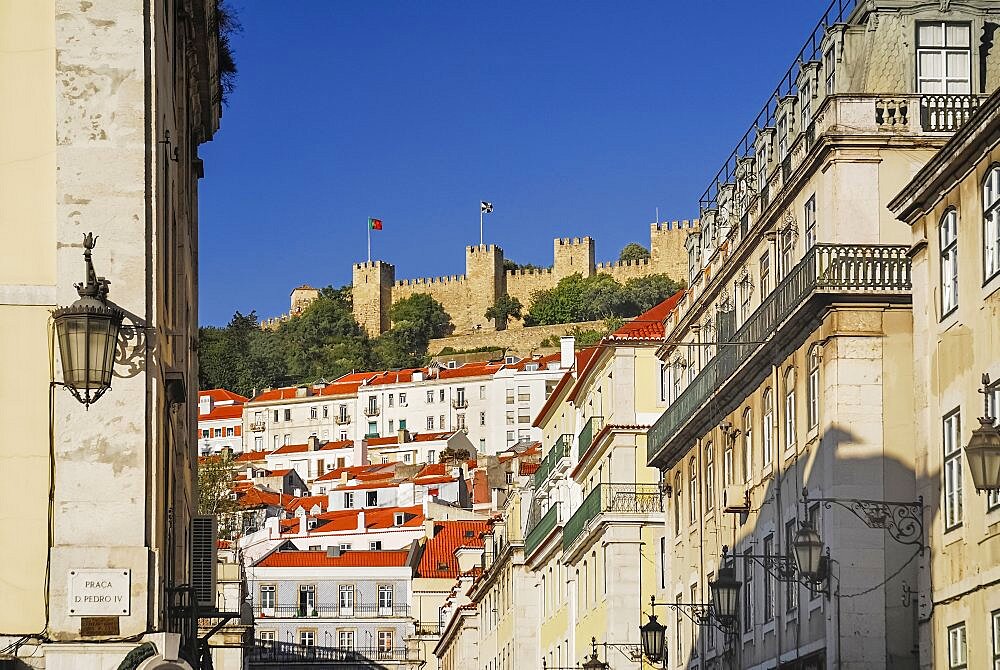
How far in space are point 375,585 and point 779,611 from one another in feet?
198

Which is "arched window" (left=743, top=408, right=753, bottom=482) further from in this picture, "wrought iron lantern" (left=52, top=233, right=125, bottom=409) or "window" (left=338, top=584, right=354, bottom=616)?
"window" (left=338, top=584, right=354, bottom=616)

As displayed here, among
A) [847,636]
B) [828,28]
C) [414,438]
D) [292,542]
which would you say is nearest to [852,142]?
[828,28]

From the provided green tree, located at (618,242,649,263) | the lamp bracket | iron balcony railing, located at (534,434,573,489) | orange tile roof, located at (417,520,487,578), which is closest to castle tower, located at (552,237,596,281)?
green tree, located at (618,242,649,263)

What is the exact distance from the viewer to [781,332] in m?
29.7

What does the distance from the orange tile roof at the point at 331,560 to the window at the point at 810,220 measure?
61.4m

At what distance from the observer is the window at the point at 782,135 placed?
32.4 m

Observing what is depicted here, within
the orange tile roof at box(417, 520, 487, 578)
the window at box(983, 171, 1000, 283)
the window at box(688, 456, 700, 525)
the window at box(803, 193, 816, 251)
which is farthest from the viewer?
the orange tile roof at box(417, 520, 487, 578)

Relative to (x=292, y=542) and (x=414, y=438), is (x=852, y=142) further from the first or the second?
(x=414, y=438)

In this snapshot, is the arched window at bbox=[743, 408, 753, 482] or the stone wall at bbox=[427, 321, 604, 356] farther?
the stone wall at bbox=[427, 321, 604, 356]

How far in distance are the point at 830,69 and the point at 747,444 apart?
7224 mm

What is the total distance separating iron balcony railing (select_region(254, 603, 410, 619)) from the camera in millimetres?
89312

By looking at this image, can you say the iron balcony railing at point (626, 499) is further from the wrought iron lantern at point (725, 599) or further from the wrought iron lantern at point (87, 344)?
the wrought iron lantern at point (87, 344)

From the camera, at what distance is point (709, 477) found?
36562 mm

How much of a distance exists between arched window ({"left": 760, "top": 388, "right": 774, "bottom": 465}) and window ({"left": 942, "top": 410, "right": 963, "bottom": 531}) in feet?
28.3
